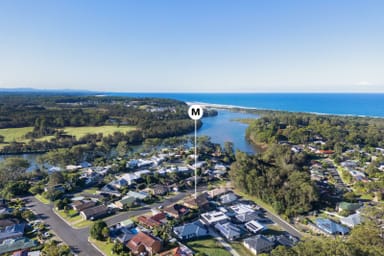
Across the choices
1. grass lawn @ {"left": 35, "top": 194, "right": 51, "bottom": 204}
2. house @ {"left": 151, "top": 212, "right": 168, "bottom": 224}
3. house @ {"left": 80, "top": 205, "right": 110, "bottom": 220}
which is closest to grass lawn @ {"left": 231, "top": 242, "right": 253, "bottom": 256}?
house @ {"left": 151, "top": 212, "right": 168, "bottom": 224}

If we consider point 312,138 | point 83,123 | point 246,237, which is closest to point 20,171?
point 246,237

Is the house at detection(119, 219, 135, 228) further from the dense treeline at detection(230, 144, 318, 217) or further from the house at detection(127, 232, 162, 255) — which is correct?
the dense treeline at detection(230, 144, 318, 217)

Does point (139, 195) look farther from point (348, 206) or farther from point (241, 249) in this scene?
point (348, 206)

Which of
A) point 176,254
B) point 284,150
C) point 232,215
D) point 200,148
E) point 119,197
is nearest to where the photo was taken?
point 176,254

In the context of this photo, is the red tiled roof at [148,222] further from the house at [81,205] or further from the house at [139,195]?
the house at [81,205]

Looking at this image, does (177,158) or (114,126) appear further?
(114,126)

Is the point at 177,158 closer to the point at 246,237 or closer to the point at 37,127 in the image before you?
the point at 246,237

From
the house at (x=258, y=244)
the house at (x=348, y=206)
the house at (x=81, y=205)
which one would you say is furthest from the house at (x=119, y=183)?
the house at (x=348, y=206)
